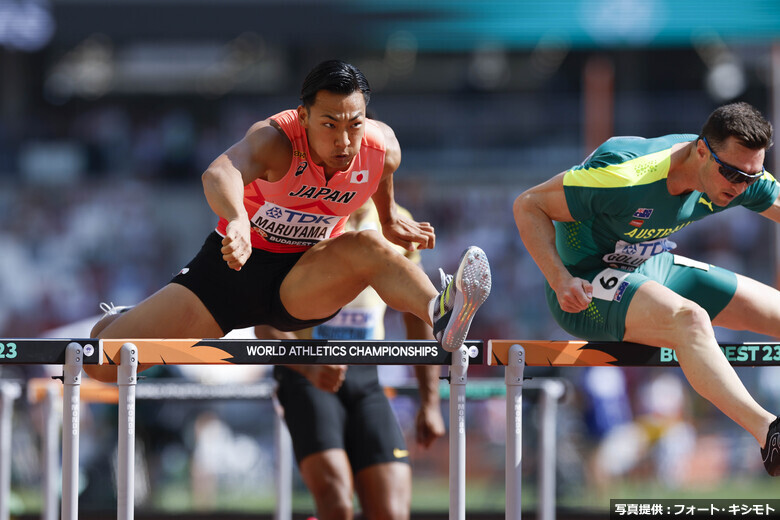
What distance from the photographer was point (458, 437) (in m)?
3.42

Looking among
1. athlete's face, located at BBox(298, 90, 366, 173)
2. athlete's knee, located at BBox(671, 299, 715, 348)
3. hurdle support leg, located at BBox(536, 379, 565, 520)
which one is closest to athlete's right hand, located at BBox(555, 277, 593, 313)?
athlete's knee, located at BBox(671, 299, 715, 348)

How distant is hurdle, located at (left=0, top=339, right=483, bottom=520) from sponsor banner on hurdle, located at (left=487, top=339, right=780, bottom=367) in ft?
0.55

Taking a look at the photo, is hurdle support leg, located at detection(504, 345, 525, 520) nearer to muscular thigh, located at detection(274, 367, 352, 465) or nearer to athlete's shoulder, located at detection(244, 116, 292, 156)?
athlete's shoulder, located at detection(244, 116, 292, 156)

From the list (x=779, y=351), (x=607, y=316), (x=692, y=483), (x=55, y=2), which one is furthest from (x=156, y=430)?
(x=55, y=2)

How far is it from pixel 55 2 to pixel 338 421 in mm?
12379

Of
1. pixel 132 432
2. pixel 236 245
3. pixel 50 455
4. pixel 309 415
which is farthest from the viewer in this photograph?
pixel 309 415

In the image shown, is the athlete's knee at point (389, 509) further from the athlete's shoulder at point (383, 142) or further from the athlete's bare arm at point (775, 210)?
the athlete's bare arm at point (775, 210)

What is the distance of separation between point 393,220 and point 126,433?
1447 mm

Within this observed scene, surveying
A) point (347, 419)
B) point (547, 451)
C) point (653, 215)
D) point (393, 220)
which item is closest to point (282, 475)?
point (347, 419)

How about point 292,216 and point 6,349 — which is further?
point 292,216

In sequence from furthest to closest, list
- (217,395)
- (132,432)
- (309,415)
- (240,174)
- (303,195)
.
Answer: (217,395), (309,415), (303,195), (240,174), (132,432)

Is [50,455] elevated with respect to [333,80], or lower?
lower

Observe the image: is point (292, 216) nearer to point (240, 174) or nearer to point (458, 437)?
point (240, 174)

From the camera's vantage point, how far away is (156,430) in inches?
365
